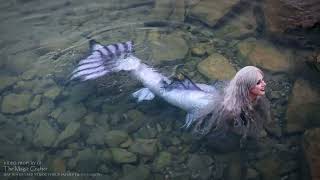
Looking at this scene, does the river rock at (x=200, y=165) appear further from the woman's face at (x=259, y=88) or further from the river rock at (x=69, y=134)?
the river rock at (x=69, y=134)

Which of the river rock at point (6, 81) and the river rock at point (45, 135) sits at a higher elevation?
the river rock at point (6, 81)

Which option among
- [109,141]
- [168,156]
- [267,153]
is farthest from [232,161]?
[109,141]

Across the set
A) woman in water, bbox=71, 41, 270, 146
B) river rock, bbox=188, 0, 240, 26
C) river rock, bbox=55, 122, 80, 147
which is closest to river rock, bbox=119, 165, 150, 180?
woman in water, bbox=71, 41, 270, 146

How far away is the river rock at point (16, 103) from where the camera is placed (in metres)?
5.30

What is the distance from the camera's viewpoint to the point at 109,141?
15.9 ft

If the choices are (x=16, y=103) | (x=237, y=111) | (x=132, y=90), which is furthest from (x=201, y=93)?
(x=16, y=103)

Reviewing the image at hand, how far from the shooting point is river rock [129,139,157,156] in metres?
4.69

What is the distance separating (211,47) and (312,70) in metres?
1.54

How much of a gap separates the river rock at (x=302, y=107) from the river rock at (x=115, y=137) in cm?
209

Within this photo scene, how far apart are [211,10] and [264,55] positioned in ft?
4.27

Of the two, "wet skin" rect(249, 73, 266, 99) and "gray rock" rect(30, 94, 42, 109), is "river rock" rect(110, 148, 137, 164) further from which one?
"wet skin" rect(249, 73, 266, 99)

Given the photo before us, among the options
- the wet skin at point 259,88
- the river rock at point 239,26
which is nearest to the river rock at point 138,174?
the wet skin at point 259,88

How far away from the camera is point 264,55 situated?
5.64 meters

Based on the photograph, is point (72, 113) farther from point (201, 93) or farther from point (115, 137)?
point (201, 93)
